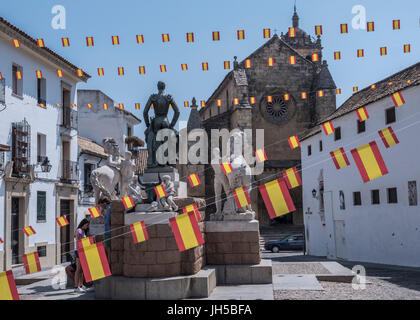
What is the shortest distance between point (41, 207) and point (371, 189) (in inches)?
526

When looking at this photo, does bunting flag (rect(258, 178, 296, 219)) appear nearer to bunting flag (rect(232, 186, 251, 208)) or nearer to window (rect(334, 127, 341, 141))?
bunting flag (rect(232, 186, 251, 208))

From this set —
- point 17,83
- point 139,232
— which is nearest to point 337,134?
→ point 17,83

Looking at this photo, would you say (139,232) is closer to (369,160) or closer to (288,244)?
(369,160)

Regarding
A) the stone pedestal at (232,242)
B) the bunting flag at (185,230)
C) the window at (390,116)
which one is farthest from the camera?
the window at (390,116)

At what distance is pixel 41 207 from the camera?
21266 mm

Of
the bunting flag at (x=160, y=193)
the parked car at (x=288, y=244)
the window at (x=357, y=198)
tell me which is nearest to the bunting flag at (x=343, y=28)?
the bunting flag at (x=160, y=193)

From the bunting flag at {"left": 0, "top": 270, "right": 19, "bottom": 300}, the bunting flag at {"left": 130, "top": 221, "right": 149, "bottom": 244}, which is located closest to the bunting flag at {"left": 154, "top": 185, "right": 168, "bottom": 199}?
the bunting flag at {"left": 130, "top": 221, "right": 149, "bottom": 244}

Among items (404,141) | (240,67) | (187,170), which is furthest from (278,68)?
(404,141)

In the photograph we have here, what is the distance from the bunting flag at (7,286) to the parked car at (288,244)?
23329 mm

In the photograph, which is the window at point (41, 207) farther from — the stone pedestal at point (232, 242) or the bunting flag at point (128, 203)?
the bunting flag at point (128, 203)

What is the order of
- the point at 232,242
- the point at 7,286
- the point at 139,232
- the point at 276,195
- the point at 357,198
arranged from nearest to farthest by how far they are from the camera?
the point at 7,286
the point at 139,232
the point at 276,195
the point at 232,242
the point at 357,198

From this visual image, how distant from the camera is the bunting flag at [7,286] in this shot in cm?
711

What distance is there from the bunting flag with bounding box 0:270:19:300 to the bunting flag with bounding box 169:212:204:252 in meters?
2.62
